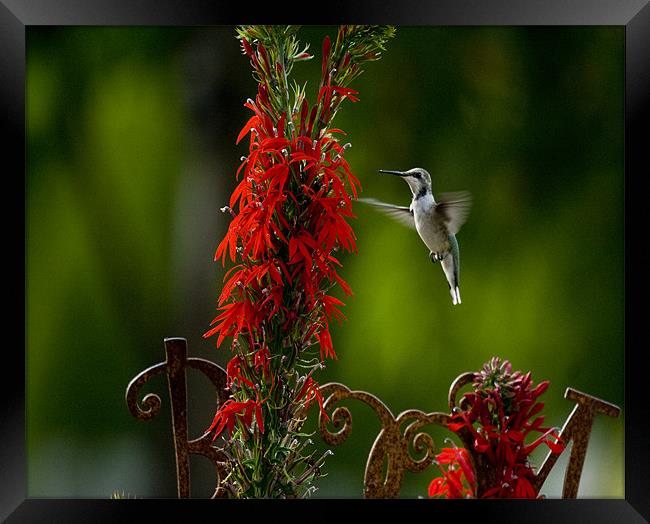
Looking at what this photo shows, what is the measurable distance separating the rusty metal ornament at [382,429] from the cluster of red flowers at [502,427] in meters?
0.10

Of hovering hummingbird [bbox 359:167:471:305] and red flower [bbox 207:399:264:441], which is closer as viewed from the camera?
red flower [bbox 207:399:264:441]

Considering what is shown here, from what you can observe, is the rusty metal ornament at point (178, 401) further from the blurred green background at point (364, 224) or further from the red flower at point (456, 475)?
the red flower at point (456, 475)

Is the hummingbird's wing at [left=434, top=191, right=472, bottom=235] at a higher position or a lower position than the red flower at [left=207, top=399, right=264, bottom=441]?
higher

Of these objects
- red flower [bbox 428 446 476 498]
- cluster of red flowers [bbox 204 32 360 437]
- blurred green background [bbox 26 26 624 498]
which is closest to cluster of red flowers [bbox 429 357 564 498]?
red flower [bbox 428 446 476 498]

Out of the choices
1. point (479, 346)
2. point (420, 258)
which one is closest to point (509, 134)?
point (420, 258)

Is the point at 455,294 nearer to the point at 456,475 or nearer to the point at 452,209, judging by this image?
the point at 452,209

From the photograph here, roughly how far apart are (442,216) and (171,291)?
74 centimetres

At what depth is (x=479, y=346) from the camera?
207 cm

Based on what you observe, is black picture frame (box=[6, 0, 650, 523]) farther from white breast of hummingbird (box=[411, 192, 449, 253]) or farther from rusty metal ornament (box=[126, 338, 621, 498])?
white breast of hummingbird (box=[411, 192, 449, 253])

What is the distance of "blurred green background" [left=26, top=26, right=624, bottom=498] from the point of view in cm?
193

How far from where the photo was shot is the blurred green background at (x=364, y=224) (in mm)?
1927

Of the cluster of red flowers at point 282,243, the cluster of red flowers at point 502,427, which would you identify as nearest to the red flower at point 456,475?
the cluster of red flowers at point 502,427

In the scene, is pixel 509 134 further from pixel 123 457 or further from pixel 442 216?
pixel 123 457

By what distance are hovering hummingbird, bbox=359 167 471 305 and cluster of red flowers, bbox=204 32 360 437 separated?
448mm
